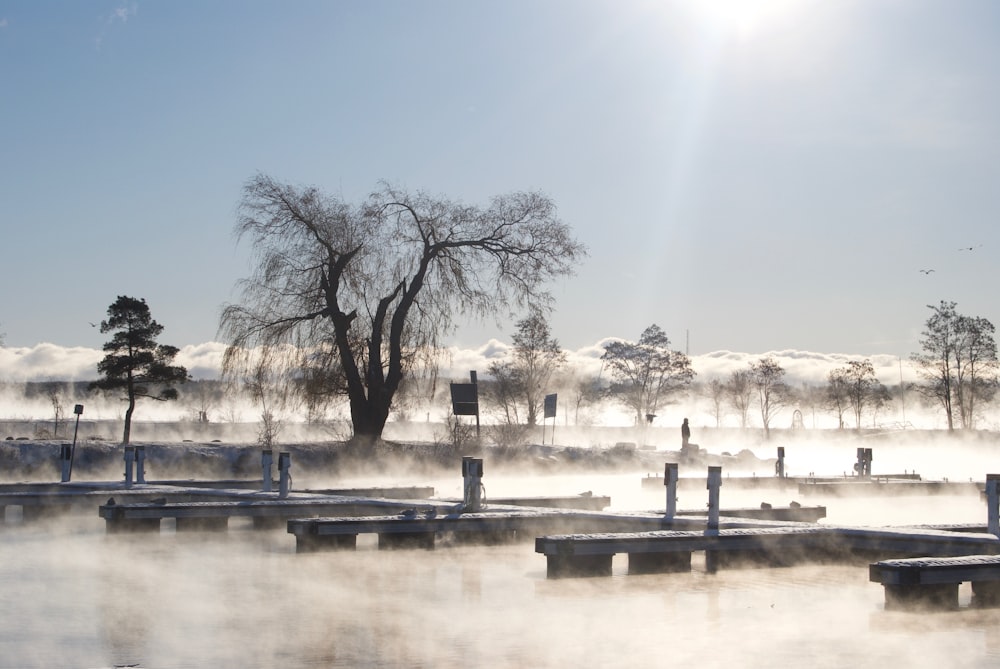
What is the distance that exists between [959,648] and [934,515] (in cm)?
1481

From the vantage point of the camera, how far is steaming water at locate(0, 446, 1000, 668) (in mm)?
9539

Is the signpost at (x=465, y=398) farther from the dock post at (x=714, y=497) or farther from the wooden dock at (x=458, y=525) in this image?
the dock post at (x=714, y=497)

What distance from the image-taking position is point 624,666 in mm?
9195

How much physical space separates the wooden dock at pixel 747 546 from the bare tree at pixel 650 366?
6677 centimetres

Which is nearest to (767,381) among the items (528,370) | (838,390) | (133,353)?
(838,390)

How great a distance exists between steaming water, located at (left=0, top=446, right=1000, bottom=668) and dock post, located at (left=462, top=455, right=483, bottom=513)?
153cm

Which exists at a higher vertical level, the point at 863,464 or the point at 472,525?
the point at 863,464

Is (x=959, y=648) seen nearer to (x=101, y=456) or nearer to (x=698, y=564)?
(x=698, y=564)

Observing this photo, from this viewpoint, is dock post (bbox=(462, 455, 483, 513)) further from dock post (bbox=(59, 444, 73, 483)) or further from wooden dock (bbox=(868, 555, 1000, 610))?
dock post (bbox=(59, 444, 73, 483))

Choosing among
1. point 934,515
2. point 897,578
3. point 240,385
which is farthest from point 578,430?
point 897,578

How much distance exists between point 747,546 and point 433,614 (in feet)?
18.4

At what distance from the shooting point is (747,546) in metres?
15.7

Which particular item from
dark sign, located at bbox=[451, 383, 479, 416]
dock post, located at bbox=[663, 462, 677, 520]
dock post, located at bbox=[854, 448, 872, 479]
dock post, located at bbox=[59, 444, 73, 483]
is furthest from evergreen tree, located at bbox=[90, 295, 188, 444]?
dock post, located at bbox=[663, 462, 677, 520]

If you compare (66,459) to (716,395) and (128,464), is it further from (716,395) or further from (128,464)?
(716,395)
